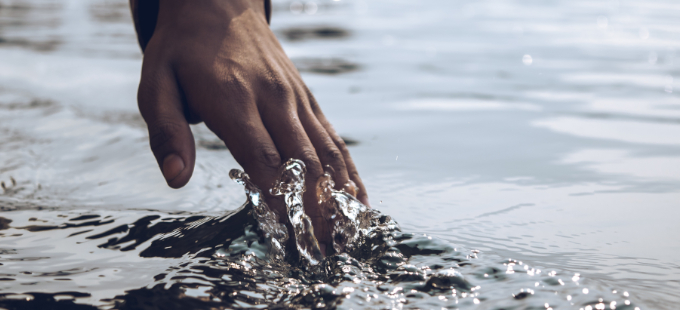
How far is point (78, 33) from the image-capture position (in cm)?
513

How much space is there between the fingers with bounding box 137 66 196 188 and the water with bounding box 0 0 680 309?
18 centimetres

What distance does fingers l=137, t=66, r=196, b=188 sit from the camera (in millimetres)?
1113

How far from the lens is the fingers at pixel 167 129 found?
111 cm

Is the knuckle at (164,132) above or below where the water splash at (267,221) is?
above

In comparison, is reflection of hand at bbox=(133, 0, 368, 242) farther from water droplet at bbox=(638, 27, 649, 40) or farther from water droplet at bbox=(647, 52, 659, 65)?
water droplet at bbox=(638, 27, 649, 40)

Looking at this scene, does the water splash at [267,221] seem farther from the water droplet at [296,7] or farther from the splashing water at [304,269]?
the water droplet at [296,7]

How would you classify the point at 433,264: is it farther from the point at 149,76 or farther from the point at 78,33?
the point at 78,33

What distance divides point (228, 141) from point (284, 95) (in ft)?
0.59

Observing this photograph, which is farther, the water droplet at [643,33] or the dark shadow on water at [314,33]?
the dark shadow on water at [314,33]

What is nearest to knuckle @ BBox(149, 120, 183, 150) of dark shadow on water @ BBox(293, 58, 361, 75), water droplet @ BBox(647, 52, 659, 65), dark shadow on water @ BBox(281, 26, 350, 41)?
dark shadow on water @ BBox(293, 58, 361, 75)

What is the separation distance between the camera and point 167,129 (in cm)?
112

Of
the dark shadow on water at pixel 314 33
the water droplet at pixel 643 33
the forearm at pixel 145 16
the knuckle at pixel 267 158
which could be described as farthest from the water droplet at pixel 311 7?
the knuckle at pixel 267 158

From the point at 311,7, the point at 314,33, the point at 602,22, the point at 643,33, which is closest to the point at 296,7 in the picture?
the point at 311,7

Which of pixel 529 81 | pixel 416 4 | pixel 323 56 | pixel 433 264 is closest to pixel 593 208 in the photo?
pixel 433 264
